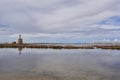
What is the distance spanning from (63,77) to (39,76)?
2111 millimetres

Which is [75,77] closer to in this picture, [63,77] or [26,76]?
[63,77]

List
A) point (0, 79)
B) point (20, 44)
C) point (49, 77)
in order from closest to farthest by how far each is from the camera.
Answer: point (0, 79)
point (49, 77)
point (20, 44)

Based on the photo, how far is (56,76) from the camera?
19.8 m

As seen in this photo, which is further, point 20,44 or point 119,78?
point 20,44

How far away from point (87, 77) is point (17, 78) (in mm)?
5851

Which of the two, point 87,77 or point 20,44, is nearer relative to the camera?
point 87,77

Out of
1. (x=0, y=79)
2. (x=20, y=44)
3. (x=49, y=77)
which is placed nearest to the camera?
(x=0, y=79)

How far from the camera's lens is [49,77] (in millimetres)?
19234

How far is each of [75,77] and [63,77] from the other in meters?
1.01

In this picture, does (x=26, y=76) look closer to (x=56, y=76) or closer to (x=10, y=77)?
(x=10, y=77)

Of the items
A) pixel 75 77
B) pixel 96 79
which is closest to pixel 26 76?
pixel 75 77

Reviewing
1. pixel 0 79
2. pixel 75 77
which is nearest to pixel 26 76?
pixel 0 79

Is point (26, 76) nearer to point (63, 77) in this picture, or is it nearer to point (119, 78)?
point (63, 77)

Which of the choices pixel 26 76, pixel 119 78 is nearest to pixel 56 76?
pixel 26 76
